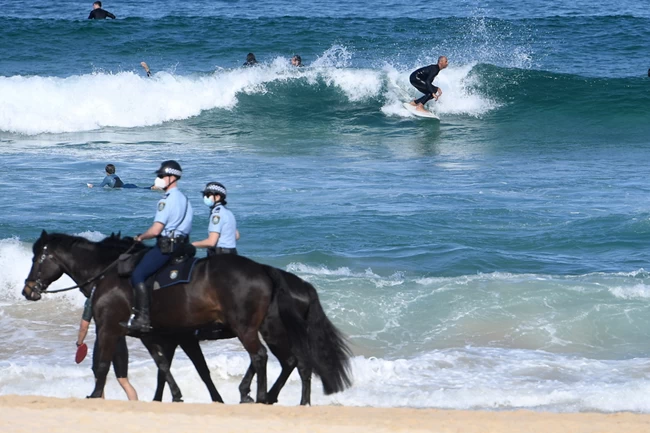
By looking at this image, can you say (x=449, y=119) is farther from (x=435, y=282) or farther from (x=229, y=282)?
(x=229, y=282)

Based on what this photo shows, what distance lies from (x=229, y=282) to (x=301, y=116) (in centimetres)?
2124

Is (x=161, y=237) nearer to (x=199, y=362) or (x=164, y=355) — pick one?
(x=164, y=355)

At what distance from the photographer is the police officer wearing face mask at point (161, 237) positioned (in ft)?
29.5

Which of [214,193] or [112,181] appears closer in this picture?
[214,193]

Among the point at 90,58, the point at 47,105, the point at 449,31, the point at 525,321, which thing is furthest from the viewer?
the point at 449,31

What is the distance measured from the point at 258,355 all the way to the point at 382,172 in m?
13.3

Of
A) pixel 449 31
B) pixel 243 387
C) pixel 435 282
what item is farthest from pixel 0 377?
pixel 449 31

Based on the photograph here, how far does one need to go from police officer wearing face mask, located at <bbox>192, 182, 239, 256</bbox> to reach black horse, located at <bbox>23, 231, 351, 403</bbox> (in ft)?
1.55

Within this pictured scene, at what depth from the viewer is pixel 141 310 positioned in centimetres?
902

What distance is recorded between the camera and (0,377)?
36.0 feet

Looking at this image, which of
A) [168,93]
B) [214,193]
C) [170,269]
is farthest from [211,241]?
[168,93]

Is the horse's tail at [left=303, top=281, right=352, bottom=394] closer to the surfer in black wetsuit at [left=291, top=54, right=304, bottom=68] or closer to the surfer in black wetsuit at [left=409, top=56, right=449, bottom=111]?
the surfer in black wetsuit at [left=409, top=56, right=449, bottom=111]

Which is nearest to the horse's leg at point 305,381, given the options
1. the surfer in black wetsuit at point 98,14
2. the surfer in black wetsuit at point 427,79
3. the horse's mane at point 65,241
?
the horse's mane at point 65,241

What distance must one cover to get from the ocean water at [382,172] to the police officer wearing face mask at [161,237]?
2043 mm
